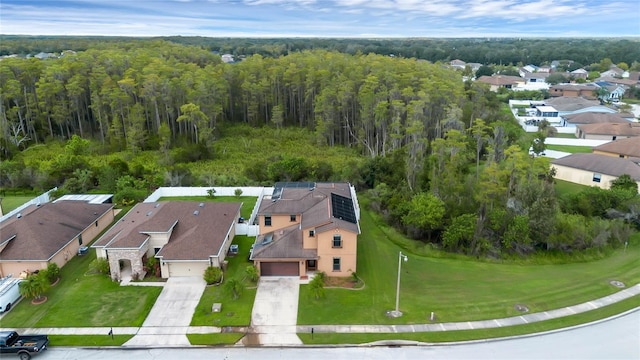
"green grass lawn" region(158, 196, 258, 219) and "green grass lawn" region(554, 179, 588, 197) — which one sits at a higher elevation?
"green grass lawn" region(554, 179, 588, 197)

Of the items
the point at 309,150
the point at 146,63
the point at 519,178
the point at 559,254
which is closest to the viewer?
the point at 559,254

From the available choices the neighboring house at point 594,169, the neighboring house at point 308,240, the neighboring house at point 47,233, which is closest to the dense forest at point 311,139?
the neighboring house at point 594,169

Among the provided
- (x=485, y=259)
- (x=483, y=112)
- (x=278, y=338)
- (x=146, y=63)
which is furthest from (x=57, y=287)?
(x=483, y=112)

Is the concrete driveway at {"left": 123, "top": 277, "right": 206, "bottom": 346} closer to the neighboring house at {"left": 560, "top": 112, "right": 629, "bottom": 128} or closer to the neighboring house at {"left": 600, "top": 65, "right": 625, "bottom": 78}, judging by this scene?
the neighboring house at {"left": 560, "top": 112, "right": 629, "bottom": 128}

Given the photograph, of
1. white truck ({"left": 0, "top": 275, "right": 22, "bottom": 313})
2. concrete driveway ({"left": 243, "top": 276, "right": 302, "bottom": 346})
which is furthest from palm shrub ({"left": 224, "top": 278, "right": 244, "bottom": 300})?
white truck ({"left": 0, "top": 275, "right": 22, "bottom": 313})

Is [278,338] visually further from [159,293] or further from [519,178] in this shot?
[519,178]

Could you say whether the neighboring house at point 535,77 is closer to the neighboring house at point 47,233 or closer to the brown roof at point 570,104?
the brown roof at point 570,104
